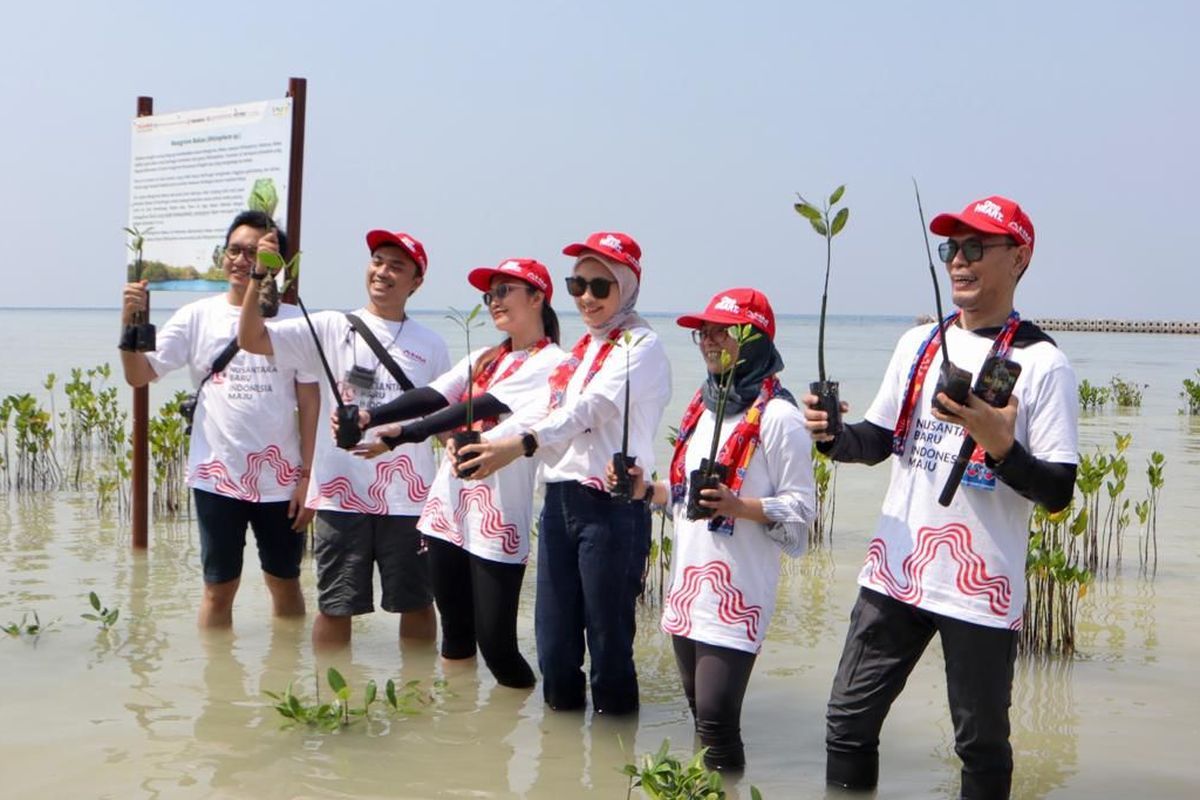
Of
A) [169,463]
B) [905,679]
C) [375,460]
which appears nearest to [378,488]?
[375,460]

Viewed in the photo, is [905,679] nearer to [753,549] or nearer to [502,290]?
[753,549]

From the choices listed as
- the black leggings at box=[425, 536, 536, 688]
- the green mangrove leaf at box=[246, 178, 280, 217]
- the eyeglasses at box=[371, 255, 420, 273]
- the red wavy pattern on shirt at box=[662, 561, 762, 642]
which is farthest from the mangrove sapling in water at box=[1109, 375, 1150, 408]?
the red wavy pattern on shirt at box=[662, 561, 762, 642]

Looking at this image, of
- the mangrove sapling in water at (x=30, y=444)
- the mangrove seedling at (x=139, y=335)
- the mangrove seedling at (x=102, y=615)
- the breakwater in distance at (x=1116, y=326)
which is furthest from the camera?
the breakwater in distance at (x=1116, y=326)

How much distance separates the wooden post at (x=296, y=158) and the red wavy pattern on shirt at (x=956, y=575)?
3.85m

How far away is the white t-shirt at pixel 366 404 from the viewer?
520cm

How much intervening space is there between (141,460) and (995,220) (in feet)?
18.0

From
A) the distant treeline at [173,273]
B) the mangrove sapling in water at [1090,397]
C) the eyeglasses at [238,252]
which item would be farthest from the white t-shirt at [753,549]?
the mangrove sapling in water at [1090,397]

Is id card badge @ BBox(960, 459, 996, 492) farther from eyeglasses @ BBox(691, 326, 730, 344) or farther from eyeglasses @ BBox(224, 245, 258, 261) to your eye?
eyeglasses @ BBox(224, 245, 258, 261)

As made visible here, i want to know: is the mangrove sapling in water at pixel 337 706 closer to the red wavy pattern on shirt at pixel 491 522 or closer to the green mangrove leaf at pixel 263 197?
the red wavy pattern on shirt at pixel 491 522

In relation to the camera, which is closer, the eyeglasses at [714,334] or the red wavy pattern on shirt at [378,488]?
the eyeglasses at [714,334]

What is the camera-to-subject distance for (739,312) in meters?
4.05

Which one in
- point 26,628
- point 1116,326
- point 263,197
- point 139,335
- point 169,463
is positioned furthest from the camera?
point 1116,326

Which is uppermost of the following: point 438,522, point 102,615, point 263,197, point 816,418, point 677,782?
point 263,197

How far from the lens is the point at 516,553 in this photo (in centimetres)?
481
